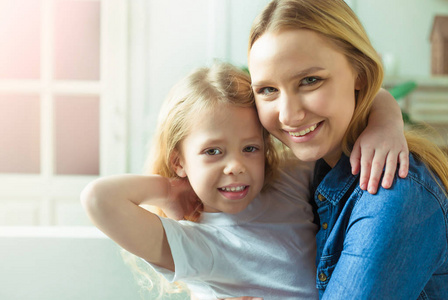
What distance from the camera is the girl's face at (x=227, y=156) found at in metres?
1.10

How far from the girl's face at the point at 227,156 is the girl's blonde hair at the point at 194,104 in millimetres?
24

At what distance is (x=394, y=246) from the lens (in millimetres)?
874

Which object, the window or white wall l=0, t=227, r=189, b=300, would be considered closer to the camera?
white wall l=0, t=227, r=189, b=300

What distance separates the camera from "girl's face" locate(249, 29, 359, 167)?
3.19ft

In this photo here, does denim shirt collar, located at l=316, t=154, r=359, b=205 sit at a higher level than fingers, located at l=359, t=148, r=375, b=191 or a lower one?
lower

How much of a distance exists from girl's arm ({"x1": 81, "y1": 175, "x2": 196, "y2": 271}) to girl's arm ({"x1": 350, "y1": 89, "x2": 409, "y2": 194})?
465 millimetres

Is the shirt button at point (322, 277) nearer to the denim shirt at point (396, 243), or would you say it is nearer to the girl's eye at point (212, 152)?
the denim shirt at point (396, 243)

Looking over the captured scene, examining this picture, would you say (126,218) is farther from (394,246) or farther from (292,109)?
(394,246)

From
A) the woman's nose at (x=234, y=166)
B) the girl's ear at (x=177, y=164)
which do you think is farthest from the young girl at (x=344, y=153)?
the girl's ear at (x=177, y=164)

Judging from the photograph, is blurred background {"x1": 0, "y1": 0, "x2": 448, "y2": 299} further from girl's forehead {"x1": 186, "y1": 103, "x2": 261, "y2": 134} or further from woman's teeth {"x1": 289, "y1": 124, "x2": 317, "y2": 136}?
woman's teeth {"x1": 289, "y1": 124, "x2": 317, "y2": 136}

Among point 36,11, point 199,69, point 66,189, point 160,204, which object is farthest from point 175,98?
point 36,11

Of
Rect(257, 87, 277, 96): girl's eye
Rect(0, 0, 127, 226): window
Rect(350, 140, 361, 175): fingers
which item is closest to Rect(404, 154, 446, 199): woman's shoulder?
Rect(350, 140, 361, 175): fingers

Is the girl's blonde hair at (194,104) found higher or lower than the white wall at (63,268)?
higher

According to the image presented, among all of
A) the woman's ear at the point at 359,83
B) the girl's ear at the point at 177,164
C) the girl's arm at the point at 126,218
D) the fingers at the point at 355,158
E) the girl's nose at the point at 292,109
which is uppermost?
→ the woman's ear at the point at 359,83
